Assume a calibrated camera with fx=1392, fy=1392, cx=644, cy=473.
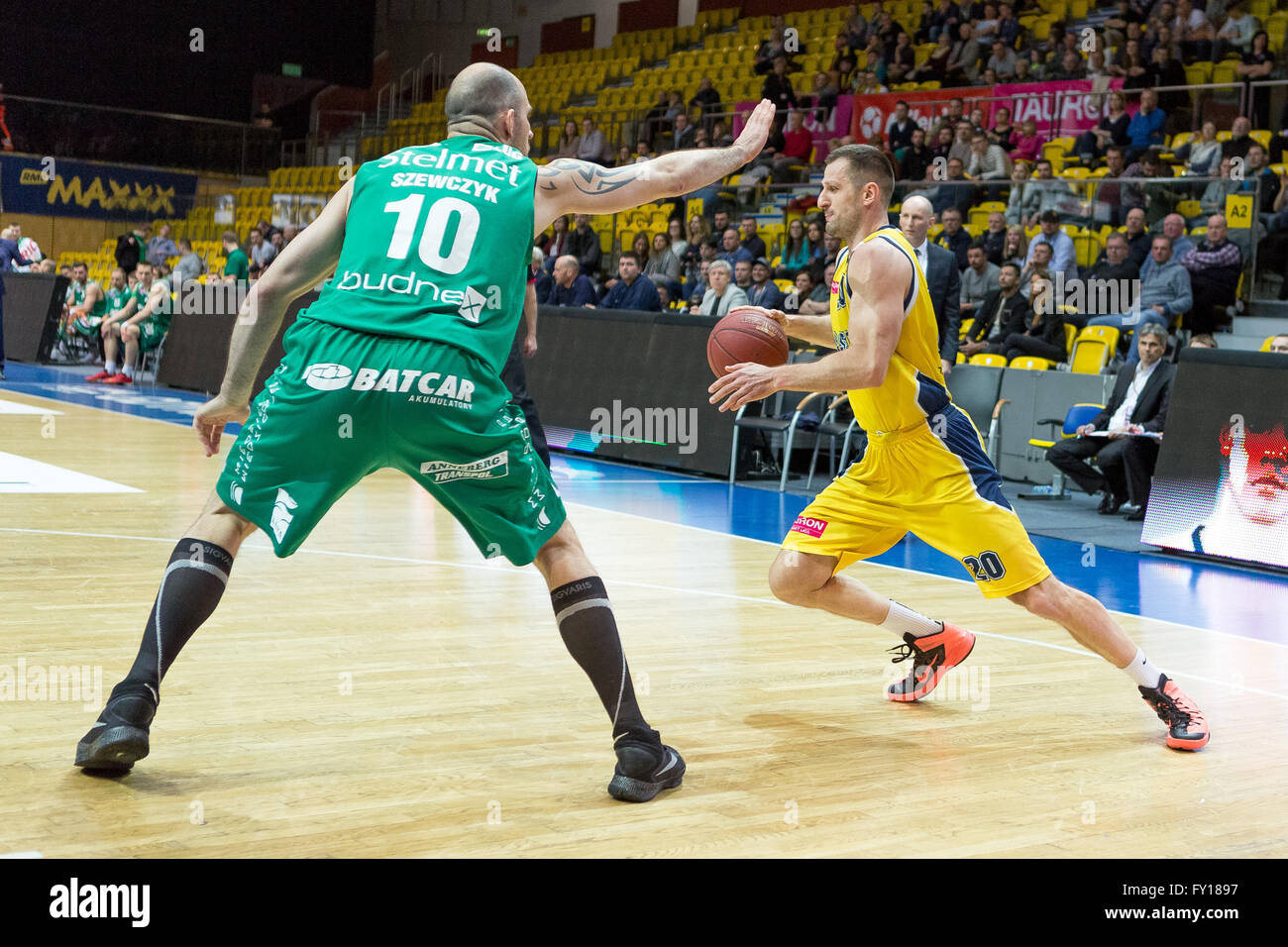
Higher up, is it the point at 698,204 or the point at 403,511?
the point at 698,204

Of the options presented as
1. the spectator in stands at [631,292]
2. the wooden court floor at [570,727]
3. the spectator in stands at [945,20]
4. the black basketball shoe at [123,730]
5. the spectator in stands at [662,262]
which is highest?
the spectator in stands at [945,20]

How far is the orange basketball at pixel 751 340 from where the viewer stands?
459 centimetres

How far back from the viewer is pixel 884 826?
3398 millimetres

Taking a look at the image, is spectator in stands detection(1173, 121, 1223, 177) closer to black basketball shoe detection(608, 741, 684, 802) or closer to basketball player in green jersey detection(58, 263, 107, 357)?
black basketball shoe detection(608, 741, 684, 802)

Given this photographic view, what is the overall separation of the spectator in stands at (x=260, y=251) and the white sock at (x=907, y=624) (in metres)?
16.9

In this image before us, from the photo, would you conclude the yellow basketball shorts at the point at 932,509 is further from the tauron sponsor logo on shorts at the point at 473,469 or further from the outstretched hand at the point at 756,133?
the tauron sponsor logo on shorts at the point at 473,469

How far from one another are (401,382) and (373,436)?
6.1 inches

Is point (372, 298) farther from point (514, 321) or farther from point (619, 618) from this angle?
point (619, 618)

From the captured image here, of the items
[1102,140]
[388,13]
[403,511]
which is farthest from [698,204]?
[388,13]

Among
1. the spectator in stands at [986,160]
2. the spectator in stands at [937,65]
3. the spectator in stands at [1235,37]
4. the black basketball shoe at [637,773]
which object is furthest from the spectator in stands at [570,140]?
the black basketball shoe at [637,773]

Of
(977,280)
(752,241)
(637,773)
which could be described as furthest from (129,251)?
(637,773)

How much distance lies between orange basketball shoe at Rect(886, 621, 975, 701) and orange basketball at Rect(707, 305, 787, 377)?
1099 mm

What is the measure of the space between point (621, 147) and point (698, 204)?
483cm

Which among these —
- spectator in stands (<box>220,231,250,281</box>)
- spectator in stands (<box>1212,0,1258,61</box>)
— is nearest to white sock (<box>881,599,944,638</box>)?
spectator in stands (<box>1212,0,1258,61</box>)
